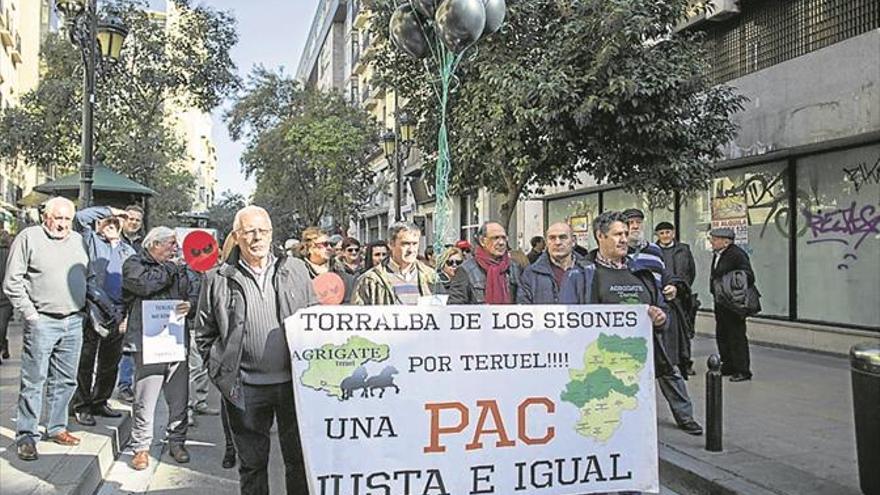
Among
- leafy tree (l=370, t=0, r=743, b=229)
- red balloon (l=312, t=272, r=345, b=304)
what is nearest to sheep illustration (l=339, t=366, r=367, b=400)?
red balloon (l=312, t=272, r=345, b=304)

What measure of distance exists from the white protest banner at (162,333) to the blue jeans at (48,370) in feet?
1.80

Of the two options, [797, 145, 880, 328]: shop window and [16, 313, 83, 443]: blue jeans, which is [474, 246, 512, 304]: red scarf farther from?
[797, 145, 880, 328]: shop window

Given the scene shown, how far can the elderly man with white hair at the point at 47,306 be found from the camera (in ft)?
18.5

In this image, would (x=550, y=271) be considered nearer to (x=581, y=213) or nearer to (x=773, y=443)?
A: (x=773, y=443)

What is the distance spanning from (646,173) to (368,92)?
36.2 m

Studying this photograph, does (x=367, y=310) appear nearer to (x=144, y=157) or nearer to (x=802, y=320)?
(x=802, y=320)

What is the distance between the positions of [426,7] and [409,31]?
1.51ft

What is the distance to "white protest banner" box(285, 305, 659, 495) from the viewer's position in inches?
161

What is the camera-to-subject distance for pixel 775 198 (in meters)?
13.2

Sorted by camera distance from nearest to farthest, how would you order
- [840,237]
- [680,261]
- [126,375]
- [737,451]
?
[737,451]
[126,375]
[680,261]
[840,237]

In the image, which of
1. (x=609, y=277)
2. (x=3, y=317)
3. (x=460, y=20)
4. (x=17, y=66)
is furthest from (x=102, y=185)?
(x=17, y=66)

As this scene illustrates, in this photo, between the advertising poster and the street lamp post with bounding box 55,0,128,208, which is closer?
the street lamp post with bounding box 55,0,128,208

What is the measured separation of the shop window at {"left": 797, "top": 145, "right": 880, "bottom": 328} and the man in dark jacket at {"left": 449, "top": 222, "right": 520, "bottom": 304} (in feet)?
23.8

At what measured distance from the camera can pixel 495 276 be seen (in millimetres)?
6305
